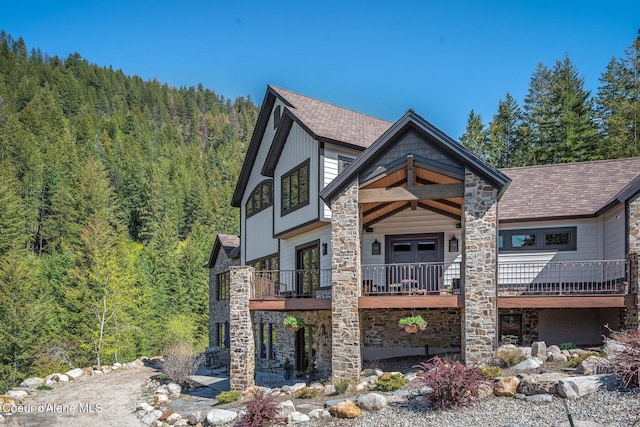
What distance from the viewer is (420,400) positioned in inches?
500

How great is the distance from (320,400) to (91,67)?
13366 cm

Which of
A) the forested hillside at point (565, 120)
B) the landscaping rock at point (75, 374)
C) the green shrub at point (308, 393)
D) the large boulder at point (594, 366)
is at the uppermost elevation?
the forested hillside at point (565, 120)

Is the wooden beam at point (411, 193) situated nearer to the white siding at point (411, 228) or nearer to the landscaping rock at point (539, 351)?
the white siding at point (411, 228)

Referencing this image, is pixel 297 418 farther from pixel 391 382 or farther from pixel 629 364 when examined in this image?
pixel 629 364

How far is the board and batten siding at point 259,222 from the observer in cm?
2380

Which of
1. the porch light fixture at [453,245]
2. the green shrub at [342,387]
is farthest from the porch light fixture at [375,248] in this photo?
the green shrub at [342,387]

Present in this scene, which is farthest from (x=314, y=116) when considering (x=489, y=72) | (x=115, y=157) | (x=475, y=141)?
(x=115, y=157)

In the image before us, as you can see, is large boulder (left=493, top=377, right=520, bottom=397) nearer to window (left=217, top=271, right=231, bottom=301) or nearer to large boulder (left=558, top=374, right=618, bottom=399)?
large boulder (left=558, top=374, right=618, bottom=399)

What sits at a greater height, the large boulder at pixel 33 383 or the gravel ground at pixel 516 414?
the gravel ground at pixel 516 414

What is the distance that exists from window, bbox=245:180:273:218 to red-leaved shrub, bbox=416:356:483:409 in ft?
42.8

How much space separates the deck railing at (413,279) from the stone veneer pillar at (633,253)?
16.2ft

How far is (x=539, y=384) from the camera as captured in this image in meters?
12.0

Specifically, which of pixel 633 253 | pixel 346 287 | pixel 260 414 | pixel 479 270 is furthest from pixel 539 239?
→ pixel 260 414

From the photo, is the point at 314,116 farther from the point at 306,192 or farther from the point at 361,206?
the point at 361,206
